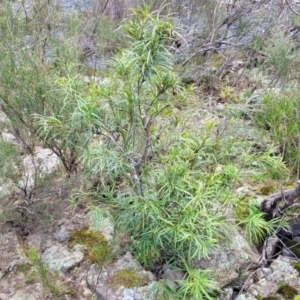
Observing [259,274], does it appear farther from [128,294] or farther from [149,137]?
[149,137]

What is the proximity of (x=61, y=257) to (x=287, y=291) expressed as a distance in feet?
4.48

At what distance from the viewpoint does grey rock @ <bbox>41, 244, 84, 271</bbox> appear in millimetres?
2346

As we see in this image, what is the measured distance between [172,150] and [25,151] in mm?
1263

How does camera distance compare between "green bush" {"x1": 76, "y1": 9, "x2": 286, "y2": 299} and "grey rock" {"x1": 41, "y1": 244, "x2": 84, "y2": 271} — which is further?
"grey rock" {"x1": 41, "y1": 244, "x2": 84, "y2": 271}

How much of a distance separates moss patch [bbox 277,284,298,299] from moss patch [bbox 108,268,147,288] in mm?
786

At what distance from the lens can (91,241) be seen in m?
2.51

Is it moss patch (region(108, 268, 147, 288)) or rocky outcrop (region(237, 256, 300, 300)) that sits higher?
moss patch (region(108, 268, 147, 288))

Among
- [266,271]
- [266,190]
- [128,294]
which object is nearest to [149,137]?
[128,294]

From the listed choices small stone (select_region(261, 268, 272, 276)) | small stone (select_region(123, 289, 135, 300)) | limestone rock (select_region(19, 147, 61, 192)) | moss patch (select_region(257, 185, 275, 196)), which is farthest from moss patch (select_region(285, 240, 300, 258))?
limestone rock (select_region(19, 147, 61, 192))

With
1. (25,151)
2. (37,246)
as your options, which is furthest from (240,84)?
(37,246)

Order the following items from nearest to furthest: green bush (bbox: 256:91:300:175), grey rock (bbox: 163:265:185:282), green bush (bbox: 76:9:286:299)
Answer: green bush (bbox: 76:9:286:299)
grey rock (bbox: 163:265:185:282)
green bush (bbox: 256:91:300:175)

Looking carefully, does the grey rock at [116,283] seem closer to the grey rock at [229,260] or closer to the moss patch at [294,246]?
the grey rock at [229,260]

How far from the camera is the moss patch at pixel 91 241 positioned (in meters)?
2.35

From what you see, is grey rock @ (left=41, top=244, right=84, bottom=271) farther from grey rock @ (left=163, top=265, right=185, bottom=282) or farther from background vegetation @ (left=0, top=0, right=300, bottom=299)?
grey rock @ (left=163, top=265, right=185, bottom=282)
